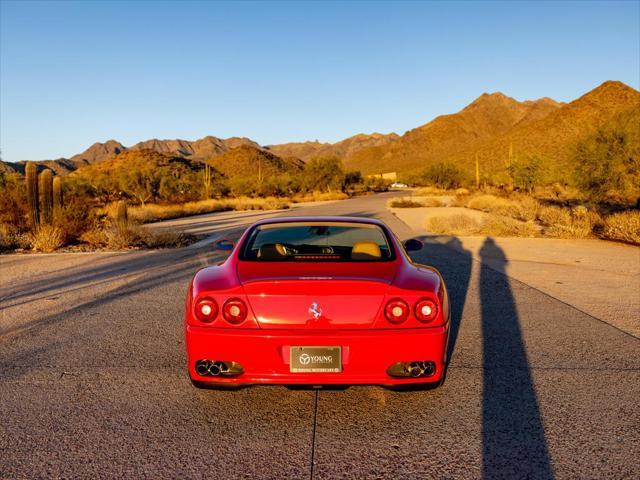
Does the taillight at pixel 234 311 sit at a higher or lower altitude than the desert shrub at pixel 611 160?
lower

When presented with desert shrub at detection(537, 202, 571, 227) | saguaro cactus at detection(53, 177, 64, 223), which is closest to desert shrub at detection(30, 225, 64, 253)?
saguaro cactus at detection(53, 177, 64, 223)

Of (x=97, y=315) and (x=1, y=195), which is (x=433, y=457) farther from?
(x=1, y=195)

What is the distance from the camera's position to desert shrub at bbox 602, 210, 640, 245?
16.5 meters

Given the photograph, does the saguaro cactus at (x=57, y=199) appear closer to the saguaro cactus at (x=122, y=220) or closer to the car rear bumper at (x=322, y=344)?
the saguaro cactus at (x=122, y=220)

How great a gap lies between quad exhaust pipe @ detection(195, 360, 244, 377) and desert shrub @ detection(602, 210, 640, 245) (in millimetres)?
15636

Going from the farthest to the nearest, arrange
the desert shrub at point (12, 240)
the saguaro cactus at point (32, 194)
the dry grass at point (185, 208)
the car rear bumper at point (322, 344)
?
the dry grass at point (185, 208) < the saguaro cactus at point (32, 194) < the desert shrub at point (12, 240) < the car rear bumper at point (322, 344)

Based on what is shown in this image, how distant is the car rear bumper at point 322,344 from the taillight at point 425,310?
76 millimetres

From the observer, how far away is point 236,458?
3352 millimetres

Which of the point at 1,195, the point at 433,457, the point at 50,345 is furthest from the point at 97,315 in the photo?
the point at 1,195

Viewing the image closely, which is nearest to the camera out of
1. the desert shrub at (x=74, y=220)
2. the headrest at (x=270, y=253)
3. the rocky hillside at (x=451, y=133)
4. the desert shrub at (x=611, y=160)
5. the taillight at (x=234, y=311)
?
the taillight at (x=234, y=311)

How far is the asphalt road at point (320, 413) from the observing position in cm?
328

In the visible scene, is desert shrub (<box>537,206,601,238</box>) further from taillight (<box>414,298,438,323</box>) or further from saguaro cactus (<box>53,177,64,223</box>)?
taillight (<box>414,298,438,323</box>)

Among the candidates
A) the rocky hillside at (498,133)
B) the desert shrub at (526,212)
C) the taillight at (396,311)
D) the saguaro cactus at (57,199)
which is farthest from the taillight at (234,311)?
the desert shrub at (526,212)

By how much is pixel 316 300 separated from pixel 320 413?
91 centimetres
